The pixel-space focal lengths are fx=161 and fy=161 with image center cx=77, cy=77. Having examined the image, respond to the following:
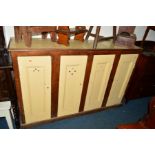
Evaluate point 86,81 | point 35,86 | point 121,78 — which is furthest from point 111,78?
point 35,86

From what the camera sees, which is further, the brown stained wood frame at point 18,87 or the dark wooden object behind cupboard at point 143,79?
the dark wooden object behind cupboard at point 143,79

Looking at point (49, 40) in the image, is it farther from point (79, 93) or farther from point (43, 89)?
point (79, 93)

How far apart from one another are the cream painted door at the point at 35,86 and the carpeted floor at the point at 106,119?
0.25m

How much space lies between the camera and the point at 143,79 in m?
2.91

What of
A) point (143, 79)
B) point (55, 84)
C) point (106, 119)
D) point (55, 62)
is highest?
point (55, 62)

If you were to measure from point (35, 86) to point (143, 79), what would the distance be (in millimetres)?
1948

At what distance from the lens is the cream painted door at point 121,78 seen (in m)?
2.37

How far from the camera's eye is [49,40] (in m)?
2.03

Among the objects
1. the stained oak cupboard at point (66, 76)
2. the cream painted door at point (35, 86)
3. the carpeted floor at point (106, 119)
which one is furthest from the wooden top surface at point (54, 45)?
the carpeted floor at point (106, 119)

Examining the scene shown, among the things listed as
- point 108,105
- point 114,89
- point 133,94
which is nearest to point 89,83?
→ point 114,89

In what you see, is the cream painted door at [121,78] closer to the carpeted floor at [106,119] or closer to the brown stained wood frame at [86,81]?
the carpeted floor at [106,119]

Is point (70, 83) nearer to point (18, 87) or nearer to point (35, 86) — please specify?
point (35, 86)
